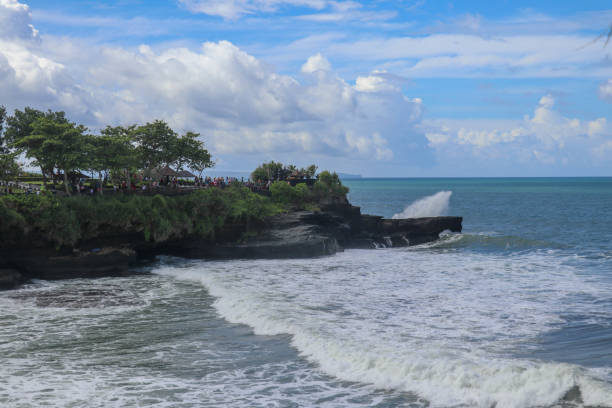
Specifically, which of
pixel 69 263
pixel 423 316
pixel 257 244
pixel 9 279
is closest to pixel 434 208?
pixel 257 244

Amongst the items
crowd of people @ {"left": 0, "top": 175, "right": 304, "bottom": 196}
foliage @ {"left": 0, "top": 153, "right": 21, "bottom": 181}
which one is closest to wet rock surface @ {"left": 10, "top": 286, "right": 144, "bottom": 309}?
crowd of people @ {"left": 0, "top": 175, "right": 304, "bottom": 196}

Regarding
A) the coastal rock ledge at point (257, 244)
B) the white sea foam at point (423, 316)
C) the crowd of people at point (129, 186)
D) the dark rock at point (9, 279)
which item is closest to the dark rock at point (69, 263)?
the coastal rock ledge at point (257, 244)

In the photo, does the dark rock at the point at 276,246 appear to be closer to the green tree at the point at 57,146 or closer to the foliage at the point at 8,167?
the green tree at the point at 57,146

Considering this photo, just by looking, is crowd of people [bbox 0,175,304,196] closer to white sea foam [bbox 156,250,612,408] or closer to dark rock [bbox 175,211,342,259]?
dark rock [bbox 175,211,342,259]

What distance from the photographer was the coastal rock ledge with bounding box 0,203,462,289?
30781 mm

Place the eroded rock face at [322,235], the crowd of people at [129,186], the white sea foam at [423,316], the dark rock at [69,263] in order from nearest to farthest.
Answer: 1. the white sea foam at [423,316]
2. the dark rock at [69,263]
3. the crowd of people at [129,186]
4. the eroded rock face at [322,235]

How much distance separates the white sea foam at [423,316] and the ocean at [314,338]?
7 centimetres

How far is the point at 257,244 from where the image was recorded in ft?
127

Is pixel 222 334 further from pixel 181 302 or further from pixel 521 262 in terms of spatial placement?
pixel 521 262

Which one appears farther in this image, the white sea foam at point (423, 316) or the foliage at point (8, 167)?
the foliage at point (8, 167)

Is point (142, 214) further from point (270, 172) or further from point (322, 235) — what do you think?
point (270, 172)

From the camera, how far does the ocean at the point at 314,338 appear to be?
1259 centimetres

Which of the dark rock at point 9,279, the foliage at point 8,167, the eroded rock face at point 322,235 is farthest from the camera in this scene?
the eroded rock face at point 322,235

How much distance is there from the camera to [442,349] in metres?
15.6
